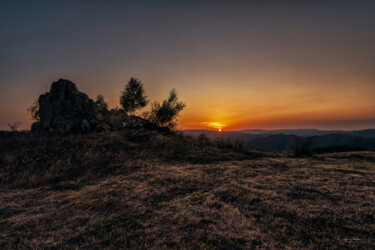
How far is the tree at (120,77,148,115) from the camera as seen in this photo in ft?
128

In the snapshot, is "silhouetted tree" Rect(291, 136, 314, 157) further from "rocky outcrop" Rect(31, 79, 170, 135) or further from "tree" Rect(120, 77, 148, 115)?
"tree" Rect(120, 77, 148, 115)

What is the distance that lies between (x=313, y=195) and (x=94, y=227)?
6965 millimetres

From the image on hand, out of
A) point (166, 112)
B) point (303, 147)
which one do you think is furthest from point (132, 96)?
point (303, 147)

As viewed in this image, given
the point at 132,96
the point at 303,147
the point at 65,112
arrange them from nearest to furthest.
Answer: the point at 303,147, the point at 65,112, the point at 132,96

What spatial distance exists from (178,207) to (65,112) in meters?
21.7

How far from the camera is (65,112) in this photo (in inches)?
824

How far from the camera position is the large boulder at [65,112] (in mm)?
20188

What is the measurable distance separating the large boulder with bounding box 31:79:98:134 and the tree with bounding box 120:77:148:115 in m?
15.1

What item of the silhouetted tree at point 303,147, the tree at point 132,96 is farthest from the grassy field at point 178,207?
the tree at point 132,96

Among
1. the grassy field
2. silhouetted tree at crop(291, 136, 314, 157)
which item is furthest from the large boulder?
silhouetted tree at crop(291, 136, 314, 157)

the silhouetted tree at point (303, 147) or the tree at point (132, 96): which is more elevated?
the tree at point (132, 96)

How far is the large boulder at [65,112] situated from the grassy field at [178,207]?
30.7 ft

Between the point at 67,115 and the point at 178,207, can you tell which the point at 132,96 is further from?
the point at 178,207

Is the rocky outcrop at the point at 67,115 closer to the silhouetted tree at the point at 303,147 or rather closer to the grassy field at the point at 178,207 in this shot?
the grassy field at the point at 178,207
